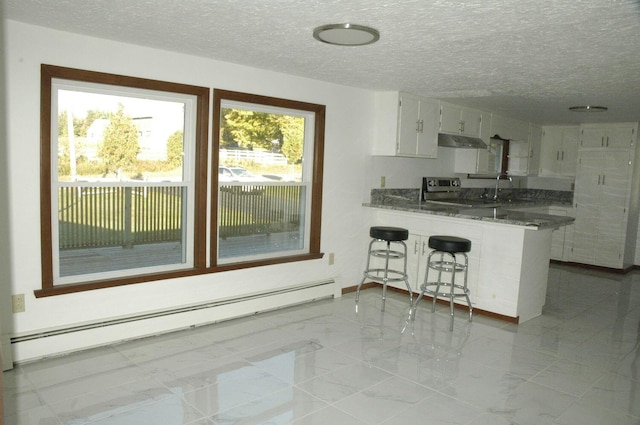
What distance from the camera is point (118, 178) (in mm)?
3502

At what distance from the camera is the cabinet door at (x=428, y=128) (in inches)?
209

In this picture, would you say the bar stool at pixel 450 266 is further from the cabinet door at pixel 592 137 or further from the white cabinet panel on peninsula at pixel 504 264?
the cabinet door at pixel 592 137

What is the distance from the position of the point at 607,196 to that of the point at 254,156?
5.32m

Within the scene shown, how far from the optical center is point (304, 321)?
4.16 metres

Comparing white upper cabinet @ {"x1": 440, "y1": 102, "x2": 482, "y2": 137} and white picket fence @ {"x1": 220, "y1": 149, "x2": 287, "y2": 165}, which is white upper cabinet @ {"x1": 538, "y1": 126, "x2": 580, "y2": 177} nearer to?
white upper cabinet @ {"x1": 440, "y1": 102, "x2": 482, "y2": 137}

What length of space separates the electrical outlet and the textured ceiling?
1686 millimetres

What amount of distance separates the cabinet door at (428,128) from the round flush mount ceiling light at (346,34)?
8.21ft

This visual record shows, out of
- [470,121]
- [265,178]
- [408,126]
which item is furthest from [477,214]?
[265,178]

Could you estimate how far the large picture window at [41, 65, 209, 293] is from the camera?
3201 mm

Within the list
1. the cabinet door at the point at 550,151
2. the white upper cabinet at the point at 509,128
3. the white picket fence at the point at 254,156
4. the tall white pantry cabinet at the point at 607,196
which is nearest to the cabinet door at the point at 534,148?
the cabinet door at the point at 550,151

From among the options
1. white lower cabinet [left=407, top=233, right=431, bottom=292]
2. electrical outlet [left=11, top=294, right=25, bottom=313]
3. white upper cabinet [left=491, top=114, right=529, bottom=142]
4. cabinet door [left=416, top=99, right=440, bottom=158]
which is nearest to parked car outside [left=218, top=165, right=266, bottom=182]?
electrical outlet [left=11, top=294, right=25, bottom=313]

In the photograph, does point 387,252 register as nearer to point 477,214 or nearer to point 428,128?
point 477,214

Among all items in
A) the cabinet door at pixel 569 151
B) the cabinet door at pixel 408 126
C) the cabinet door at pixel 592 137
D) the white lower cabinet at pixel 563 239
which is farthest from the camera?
the cabinet door at pixel 569 151

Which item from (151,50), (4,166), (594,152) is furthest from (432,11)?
(594,152)
